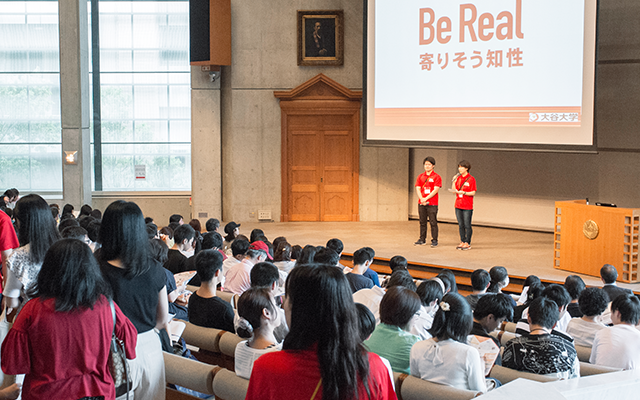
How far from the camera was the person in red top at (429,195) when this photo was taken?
8688mm

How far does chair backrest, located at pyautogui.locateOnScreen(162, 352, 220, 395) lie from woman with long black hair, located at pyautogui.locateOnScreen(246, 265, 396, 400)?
4.80ft

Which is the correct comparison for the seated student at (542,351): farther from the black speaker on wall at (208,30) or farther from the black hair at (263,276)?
the black speaker on wall at (208,30)

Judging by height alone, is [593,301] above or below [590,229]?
below

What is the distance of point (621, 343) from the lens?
351 centimetres

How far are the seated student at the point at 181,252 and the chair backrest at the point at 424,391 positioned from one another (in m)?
2.77

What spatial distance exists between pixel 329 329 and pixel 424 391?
4.56ft

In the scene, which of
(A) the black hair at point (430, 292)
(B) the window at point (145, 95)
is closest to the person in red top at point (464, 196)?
(A) the black hair at point (430, 292)

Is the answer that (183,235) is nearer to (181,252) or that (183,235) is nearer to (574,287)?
(181,252)

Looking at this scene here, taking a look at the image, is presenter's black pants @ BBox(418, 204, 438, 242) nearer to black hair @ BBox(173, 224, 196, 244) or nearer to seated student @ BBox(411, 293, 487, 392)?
black hair @ BBox(173, 224, 196, 244)

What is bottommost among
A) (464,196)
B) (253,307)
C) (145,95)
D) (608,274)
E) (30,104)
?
(608,274)

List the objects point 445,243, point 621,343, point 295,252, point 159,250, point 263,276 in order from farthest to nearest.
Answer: point 445,243, point 295,252, point 159,250, point 263,276, point 621,343

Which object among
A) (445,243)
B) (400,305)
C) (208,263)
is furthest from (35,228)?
(445,243)

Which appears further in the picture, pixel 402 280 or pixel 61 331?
pixel 402 280

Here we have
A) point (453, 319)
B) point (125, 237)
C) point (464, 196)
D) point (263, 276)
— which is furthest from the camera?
point (464, 196)
